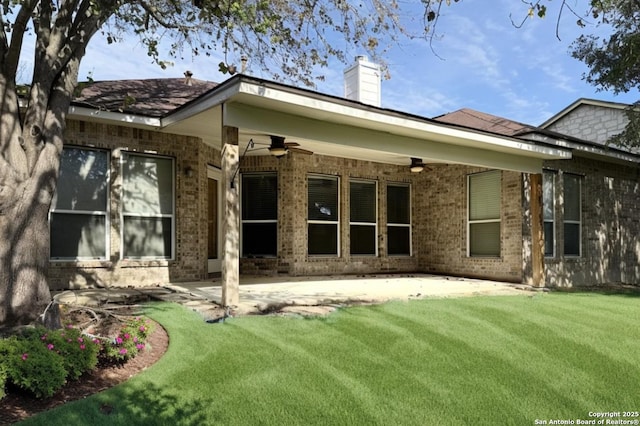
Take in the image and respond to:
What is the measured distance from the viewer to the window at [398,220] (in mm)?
11953

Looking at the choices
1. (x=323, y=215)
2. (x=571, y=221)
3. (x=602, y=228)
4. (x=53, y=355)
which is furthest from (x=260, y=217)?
(x=602, y=228)

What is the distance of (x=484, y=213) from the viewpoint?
10719mm

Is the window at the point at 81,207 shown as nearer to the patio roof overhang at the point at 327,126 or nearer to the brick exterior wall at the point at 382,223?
the brick exterior wall at the point at 382,223

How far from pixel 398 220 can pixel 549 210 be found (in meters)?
3.57

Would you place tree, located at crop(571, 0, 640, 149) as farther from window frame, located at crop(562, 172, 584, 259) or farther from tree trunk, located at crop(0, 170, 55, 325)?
tree trunk, located at crop(0, 170, 55, 325)

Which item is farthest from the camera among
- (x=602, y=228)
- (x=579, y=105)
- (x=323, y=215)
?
(x=579, y=105)

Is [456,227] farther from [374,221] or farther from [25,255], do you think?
[25,255]

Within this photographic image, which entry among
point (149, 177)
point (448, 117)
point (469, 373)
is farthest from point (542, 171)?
point (149, 177)

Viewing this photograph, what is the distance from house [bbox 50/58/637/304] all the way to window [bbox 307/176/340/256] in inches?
1.4

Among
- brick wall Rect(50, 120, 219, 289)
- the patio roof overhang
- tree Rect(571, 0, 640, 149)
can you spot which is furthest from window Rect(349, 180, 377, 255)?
tree Rect(571, 0, 640, 149)

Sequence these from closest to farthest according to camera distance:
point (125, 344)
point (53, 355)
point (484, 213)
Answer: point (53, 355) < point (125, 344) < point (484, 213)

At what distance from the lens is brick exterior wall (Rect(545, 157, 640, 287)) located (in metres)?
10.6

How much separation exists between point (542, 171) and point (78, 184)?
9071 millimetres

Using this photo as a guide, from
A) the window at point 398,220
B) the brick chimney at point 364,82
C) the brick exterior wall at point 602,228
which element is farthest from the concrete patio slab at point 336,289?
the brick chimney at point 364,82
